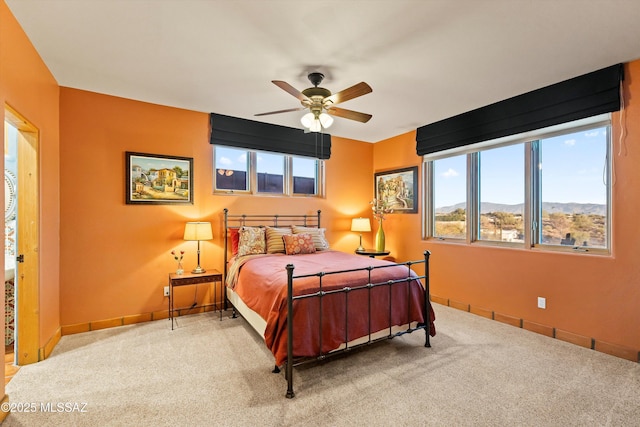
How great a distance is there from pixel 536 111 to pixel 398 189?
2282 mm

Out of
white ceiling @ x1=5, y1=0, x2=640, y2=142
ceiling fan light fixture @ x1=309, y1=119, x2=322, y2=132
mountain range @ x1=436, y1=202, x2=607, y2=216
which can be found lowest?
mountain range @ x1=436, y1=202, x2=607, y2=216

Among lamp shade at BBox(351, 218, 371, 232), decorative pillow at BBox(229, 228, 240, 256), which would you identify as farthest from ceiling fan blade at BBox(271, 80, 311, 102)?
lamp shade at BBox(351, 218, 371, 232)

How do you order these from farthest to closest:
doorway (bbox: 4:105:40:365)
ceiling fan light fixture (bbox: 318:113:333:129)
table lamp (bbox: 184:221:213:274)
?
table lamp (bbox: 184:221:213:274) → ceiling fan light fixture (bbox: 318:113:333:129) → doorway (bbox: 4:105:40:365)

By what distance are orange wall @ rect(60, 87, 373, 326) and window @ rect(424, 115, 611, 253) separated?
3315mm

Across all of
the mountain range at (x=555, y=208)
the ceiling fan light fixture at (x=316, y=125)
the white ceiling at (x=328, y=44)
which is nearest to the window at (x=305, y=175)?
the white ceiling at (x=328, y=44)

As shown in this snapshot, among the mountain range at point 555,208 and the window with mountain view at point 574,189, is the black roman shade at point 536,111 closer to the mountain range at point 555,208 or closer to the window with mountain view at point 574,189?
the window with mountain view at point 574,189

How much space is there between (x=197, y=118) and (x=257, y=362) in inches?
126

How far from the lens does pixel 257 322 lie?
2844 millimetres

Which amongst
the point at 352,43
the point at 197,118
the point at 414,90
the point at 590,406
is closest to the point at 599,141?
the point at 414,90

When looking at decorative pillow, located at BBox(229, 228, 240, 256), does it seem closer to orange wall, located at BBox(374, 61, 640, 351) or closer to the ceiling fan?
the ceiling fan

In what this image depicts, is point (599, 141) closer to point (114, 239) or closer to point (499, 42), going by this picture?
point (499, 42)

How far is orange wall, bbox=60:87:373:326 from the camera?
3293 mm

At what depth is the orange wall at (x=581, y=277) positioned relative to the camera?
271cm

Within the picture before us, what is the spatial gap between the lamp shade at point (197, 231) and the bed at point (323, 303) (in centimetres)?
49
